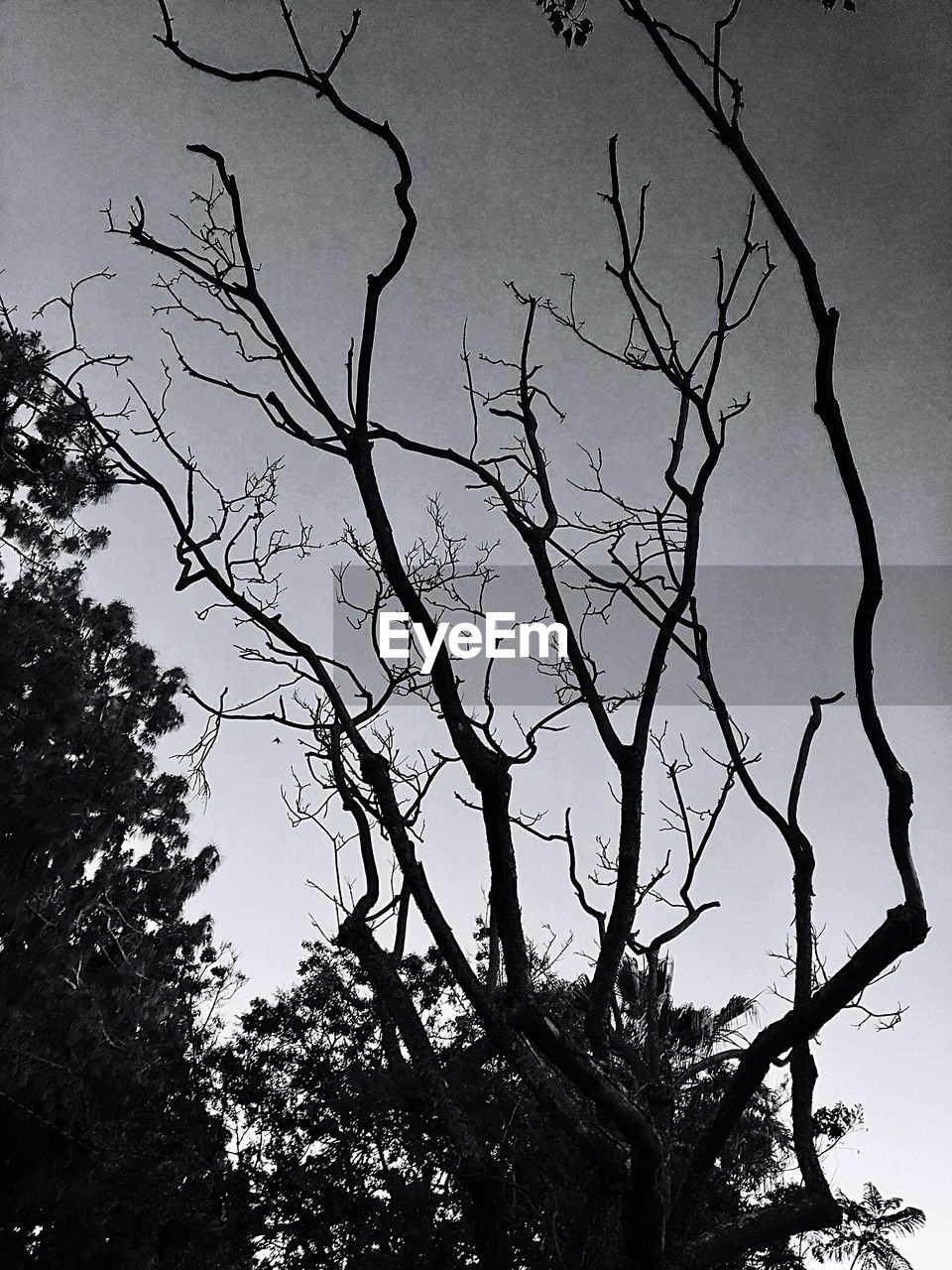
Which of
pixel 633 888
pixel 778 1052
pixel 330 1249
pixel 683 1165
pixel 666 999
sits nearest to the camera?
pixel 778 1052

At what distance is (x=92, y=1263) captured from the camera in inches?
410

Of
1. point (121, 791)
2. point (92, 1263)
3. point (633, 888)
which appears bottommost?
point (92, 1263)

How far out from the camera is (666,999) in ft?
33.8

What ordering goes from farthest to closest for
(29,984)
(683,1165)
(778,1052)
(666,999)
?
1. (29,984)
2. (666,999)
3. (683,1165)
4. (778,1052)

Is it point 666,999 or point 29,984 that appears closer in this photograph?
point 666,999

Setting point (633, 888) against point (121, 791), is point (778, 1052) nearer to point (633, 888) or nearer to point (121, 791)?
point (633, 888)

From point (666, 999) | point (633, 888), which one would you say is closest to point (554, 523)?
point (633, 888)

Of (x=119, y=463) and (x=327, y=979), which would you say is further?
(x=327, y=979)

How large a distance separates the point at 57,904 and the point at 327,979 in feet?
12.1

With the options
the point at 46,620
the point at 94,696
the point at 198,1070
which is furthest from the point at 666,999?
the point at 46,620

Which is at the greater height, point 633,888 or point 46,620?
point 46,620

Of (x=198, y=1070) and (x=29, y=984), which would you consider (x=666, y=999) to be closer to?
(x=198, y=1070)

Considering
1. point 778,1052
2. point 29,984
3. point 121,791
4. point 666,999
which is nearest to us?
point 778,1052

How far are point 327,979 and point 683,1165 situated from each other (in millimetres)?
6696
